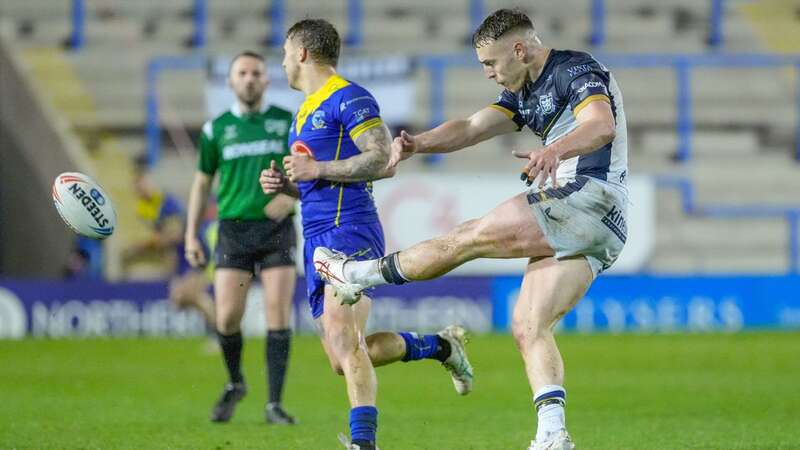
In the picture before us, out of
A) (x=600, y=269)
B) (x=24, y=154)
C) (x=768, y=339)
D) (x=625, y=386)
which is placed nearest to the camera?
(x=600, y=269)

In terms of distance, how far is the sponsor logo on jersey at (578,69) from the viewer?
651 cm

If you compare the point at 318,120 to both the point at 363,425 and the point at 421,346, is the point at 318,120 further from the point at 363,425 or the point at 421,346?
the point at 363,425

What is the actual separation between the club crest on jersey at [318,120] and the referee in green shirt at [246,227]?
219cm

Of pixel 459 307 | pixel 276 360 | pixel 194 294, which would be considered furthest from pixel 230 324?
pixel 459 307

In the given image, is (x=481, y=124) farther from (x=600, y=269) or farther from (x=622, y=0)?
(x=622, y=0)

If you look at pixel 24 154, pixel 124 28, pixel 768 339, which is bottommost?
pixel 768 339

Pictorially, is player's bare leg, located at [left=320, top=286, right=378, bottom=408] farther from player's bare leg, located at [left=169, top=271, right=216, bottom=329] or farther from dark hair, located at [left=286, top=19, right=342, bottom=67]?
player's bare leg, located at [left=169, top=271, right=216, bottom=329]

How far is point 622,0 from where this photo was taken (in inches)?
978

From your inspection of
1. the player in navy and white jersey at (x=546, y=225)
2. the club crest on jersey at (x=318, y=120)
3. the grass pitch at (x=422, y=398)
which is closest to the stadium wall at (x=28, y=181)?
the grass pitch at (x=422, y=398)

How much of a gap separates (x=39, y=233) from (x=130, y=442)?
13970 millimetres

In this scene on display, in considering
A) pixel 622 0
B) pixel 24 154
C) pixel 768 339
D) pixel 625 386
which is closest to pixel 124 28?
pixel 24 154

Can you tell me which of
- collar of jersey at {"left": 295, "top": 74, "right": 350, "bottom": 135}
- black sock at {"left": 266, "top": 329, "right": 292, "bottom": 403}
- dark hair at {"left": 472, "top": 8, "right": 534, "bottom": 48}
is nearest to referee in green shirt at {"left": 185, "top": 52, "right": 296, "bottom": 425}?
black sock at {"left": 266, "top": 329, "right": 292, "bottom": 403}

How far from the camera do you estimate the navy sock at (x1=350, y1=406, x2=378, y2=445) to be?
6.61 meters

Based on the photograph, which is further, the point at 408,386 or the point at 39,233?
the point at 39,233
